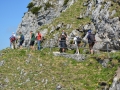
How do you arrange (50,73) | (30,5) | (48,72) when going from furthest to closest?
(30,5), (48,72), (50,73)

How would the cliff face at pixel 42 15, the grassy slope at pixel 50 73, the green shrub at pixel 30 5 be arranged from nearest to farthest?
the grassy slope at pixel 50 73 → the cliff face at pixel 42 15 → the green shrub at pixel 30 5

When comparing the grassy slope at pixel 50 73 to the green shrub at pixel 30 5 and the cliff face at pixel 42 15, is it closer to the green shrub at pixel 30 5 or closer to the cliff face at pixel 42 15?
the cliff face at pixel 42 15

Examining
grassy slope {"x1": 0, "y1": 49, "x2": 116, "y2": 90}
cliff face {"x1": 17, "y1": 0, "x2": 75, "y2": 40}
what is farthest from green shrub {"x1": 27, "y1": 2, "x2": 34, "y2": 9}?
grassy slope {"x1": 0, "y1": 49, "x2": 116, "y2": 90}

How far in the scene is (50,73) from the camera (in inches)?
850

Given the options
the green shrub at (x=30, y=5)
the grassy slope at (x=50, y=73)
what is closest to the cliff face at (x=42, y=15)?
the green shrub at (x=30, y=5)

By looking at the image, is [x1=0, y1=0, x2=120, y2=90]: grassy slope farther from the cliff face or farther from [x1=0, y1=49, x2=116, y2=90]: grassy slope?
the cliff face

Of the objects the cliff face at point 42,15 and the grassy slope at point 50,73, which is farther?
the cliff face at point 42,15

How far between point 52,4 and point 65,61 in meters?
37.3

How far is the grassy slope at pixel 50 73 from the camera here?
19636 mm

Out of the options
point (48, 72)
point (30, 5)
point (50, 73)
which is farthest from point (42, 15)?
point (50, 73)

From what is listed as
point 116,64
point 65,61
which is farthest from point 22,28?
point 116,64

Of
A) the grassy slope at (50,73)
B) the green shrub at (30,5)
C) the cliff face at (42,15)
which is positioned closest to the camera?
the grassy slope at (50,73)

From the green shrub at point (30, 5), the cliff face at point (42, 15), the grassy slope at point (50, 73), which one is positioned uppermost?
the green shrub at point (30, 5)

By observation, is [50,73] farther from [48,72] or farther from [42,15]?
[42,15]
